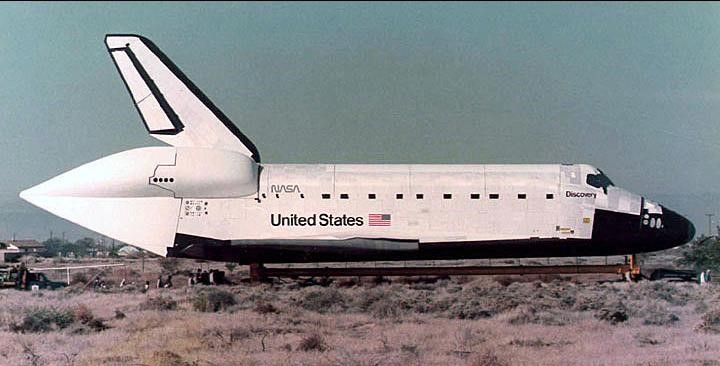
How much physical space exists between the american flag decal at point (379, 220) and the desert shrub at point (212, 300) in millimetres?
5173

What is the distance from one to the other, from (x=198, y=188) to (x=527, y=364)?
7551mm

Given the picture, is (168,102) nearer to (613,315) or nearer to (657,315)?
(613,315)

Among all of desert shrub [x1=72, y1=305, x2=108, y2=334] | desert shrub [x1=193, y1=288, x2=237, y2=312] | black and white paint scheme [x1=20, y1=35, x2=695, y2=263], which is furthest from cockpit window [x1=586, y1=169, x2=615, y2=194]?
desert shrub [x1=72, y1=305, x2=108, y2=334]

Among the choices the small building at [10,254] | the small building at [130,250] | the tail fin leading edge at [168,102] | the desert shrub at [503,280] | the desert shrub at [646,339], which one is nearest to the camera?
the desert shrub at [646,339]

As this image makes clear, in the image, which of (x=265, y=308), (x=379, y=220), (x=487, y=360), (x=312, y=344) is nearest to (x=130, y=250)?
(x=265, y=308)

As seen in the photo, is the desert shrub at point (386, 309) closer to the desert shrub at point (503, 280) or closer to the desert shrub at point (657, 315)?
the desert shrub at point (657, 315)

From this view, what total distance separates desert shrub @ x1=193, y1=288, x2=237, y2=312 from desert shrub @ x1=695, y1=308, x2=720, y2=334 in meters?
11.3

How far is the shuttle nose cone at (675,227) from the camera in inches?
731

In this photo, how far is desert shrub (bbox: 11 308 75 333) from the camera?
19438 mm

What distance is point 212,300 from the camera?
2073 cm

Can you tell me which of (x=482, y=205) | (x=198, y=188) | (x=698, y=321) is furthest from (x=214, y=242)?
(x=698, y=321)

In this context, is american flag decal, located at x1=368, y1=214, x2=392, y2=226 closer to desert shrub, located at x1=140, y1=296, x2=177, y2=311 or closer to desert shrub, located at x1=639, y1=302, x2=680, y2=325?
desert shrub, located at x1=140, y1=296, x2=177, y2=311

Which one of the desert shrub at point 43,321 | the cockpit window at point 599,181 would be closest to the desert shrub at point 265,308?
the desert shrub at point 43,321

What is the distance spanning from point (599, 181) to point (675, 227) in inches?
79.8
